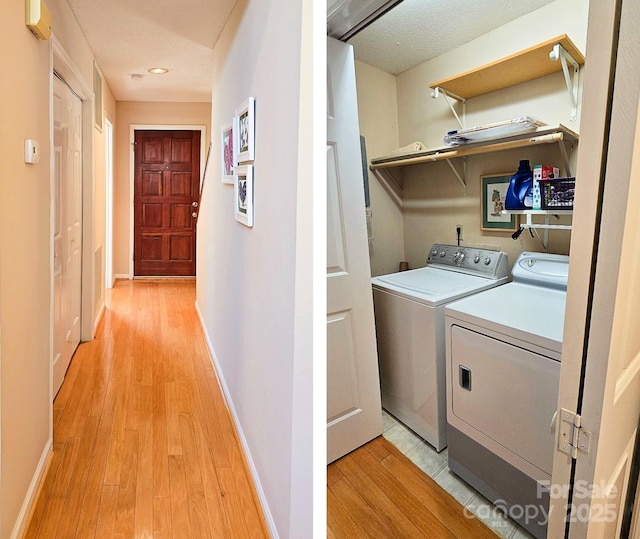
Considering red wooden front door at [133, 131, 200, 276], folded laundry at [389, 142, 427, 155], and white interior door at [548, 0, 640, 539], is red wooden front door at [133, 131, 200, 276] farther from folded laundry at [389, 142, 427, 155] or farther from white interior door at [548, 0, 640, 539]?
white interior door at [548, 0, 640, 539]

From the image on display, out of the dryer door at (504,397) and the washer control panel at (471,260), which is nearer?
the dryer door at (504,397)

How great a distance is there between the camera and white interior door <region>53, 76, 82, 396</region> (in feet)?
8.62

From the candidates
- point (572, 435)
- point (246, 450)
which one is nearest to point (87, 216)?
point (246, 450)

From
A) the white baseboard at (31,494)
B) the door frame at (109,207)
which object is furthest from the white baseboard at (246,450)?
the door frame at (109,207)

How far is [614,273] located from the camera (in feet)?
2.52

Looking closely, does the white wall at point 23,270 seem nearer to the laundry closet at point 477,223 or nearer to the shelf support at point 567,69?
the laundry closet at point 477,223

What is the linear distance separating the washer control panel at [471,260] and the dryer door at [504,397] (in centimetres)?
36

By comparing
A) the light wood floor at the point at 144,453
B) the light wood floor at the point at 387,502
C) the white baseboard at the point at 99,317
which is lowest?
the light wood floor at the point at 144,453

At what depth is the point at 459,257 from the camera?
194cm

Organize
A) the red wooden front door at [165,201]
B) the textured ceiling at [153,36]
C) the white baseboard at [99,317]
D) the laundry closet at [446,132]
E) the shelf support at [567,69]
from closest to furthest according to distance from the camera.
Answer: the laundry closet at [446,132], the shelf support at [567,69], the textured ceiling at [153,36], the white baseboard at [99,317], the red wooden front door at [165,201]

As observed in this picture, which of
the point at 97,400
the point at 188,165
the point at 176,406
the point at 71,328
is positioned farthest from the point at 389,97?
the point at 188,165

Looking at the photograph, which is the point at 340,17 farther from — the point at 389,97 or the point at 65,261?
the point at 65,261

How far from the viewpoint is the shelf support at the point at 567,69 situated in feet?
4.99

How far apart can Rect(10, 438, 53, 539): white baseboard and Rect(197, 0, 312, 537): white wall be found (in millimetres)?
846
